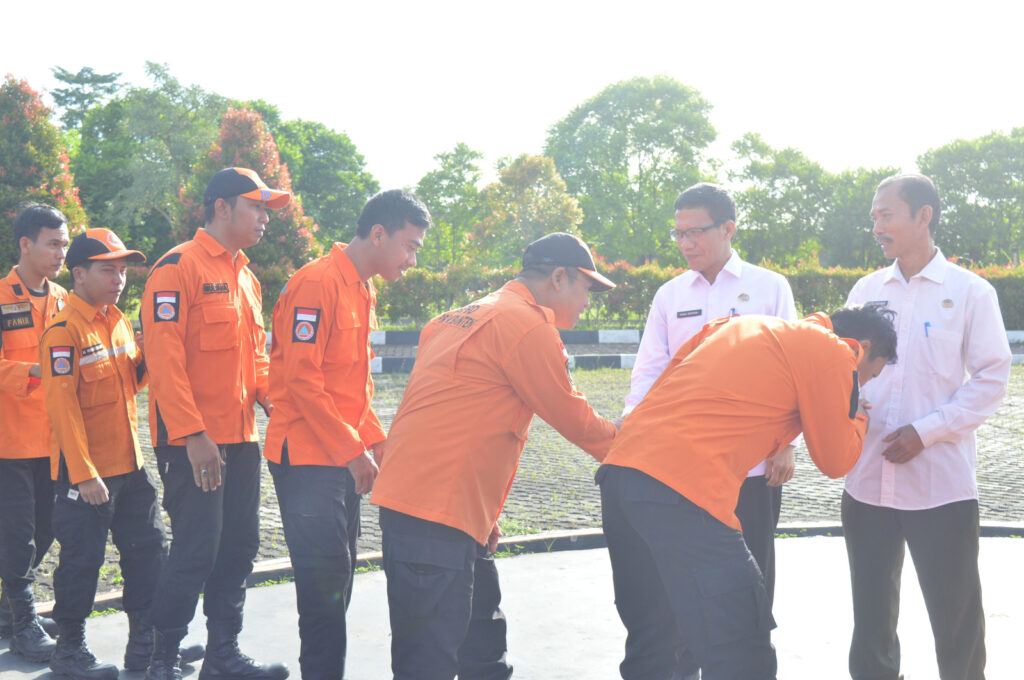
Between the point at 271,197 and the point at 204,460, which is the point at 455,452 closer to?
the point at 204,460

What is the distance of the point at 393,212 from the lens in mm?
3898

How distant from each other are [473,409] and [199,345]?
165 cm

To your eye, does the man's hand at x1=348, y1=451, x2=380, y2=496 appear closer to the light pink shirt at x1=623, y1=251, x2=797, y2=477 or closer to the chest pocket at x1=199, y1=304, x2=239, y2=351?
the chest pocket at x1=199, y1=304, x2=239, y2=351

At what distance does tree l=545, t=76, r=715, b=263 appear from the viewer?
165 feet

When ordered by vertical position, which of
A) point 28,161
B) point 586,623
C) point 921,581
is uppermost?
point 28,161

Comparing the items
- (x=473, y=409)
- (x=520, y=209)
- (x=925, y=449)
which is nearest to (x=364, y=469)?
(x=473, y=409)

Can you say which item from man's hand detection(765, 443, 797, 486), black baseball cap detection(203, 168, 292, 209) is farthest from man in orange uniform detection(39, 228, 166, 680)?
man's hand detection(765, 443, 797, 486)

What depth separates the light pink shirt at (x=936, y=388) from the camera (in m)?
3.56

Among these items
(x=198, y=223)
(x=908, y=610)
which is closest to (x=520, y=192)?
(x=198, y=223)

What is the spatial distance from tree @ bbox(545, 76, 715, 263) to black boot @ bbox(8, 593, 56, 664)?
46.3m

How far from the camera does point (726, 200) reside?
13.6 ft

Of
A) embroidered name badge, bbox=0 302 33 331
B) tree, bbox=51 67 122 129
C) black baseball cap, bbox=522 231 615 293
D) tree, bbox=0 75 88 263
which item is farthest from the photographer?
tree, bbox=51 67 122 129

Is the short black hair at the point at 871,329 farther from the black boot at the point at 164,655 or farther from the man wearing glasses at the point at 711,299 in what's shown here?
the black boot at the point at 164,655

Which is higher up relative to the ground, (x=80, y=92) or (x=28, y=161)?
(x=80, y=92)
